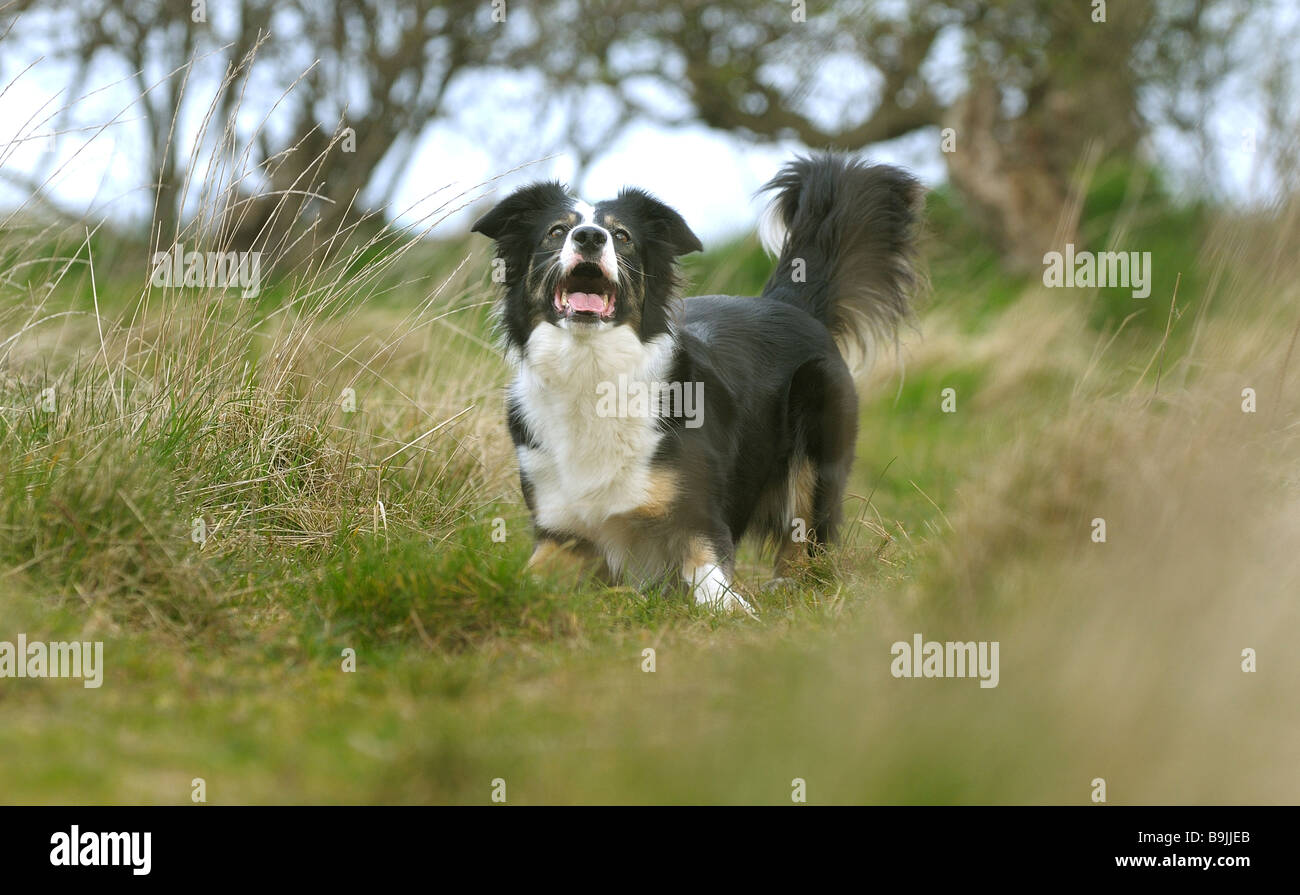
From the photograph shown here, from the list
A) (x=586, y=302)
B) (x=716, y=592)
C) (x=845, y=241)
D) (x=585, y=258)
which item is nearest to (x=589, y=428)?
(x=586, y=302)

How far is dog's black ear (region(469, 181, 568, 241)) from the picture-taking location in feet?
16.2

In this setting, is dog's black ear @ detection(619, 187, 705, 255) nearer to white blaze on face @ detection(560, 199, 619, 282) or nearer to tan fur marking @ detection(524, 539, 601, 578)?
white blaze on face @ detection(560, 199, 619, 282)

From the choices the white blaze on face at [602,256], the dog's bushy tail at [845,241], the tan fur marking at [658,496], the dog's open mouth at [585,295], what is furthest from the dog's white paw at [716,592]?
the dog's bushy tail at [845,241]

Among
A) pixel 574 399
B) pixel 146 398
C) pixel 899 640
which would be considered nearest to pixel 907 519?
pixel 574 399

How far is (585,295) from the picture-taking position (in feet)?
15.5

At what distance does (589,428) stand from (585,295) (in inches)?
19.2

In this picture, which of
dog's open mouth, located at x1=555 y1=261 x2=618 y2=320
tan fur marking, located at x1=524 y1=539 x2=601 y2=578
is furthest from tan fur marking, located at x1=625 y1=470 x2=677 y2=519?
dog's open mouth, located at x1=555 y1=261 x2=618 y2=320

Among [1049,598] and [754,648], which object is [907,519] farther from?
[1049,598]

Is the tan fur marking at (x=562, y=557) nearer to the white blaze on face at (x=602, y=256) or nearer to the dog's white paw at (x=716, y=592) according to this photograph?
the dog's white paw at (x=716, y=592)

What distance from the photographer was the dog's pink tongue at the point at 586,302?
4.69 metres

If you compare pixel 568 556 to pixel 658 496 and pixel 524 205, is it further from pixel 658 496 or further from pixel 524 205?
pixel 524 205

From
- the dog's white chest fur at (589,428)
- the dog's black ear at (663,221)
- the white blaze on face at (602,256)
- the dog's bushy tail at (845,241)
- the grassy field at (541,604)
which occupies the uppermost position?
the dog's bushy tail at (845,241)

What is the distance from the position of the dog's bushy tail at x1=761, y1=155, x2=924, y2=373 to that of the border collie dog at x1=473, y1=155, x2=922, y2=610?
490 millimetres

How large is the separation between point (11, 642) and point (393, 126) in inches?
315
